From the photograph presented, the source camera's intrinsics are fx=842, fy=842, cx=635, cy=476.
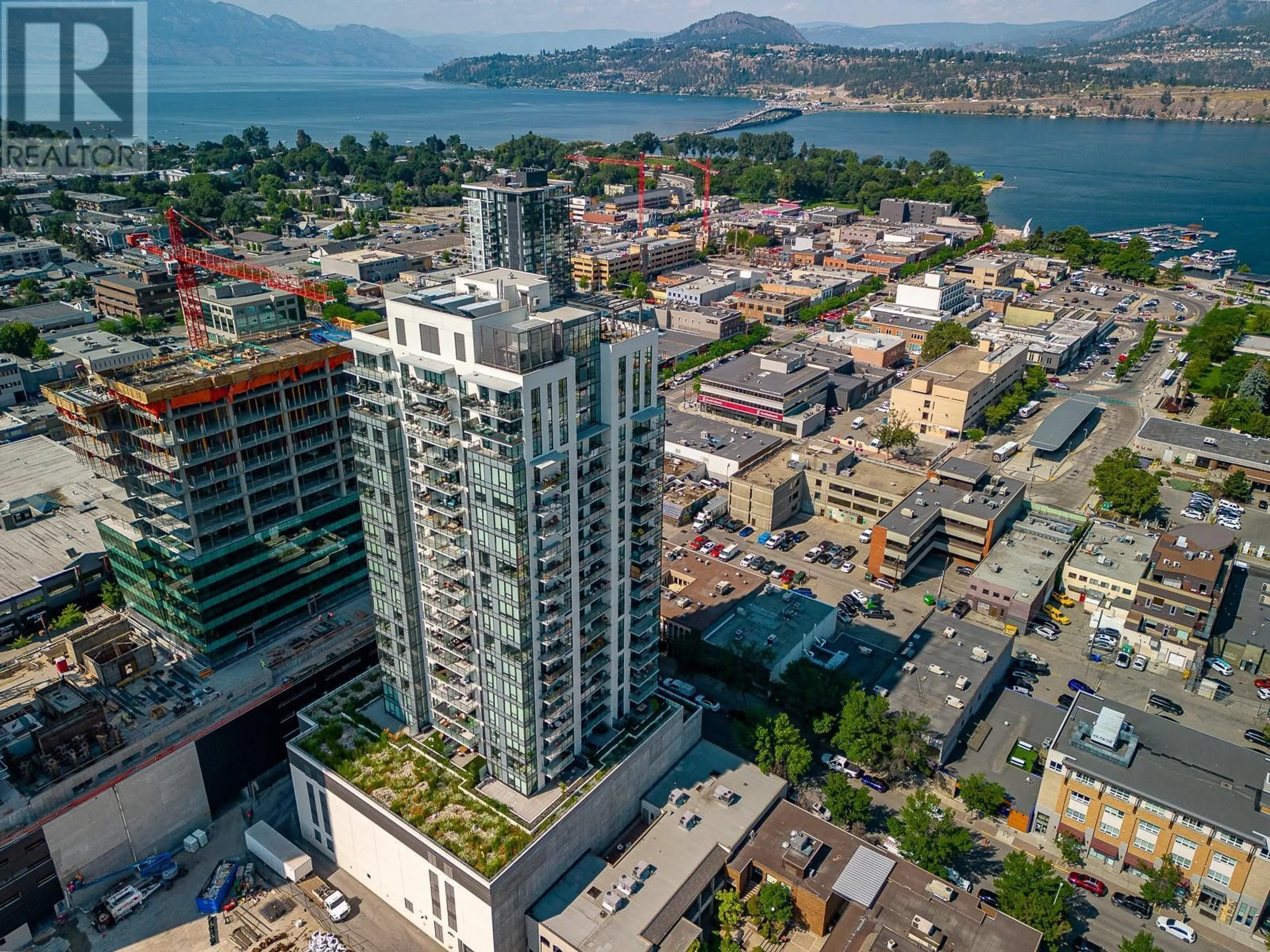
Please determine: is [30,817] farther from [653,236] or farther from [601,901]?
[653,236]

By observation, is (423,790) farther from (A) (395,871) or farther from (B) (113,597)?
(B) (113,597)

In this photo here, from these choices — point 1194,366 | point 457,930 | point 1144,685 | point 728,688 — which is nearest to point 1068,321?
point 1194,366

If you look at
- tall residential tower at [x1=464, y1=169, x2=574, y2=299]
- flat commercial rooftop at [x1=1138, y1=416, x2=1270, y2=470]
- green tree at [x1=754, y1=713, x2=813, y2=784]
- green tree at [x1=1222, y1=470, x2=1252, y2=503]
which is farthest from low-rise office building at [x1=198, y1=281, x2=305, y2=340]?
flat commercial rooftop at [x1=1138, y1=416, x2=1270, y2=470]

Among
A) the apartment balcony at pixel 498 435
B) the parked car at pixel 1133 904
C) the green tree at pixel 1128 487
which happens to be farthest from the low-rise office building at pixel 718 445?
the parked car at pixel 1133 904

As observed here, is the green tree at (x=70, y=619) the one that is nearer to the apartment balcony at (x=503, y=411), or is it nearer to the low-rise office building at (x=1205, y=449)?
the apartment balcony at (x=503, y=411)

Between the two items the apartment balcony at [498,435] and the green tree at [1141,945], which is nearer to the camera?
the apartment balcony at [498,435]

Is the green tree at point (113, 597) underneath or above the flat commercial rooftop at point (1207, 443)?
underneath

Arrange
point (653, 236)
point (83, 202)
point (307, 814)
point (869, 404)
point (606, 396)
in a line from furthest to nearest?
1. point (83, 202)
2. point (653, 236)
3. point (869, 404)
4. point (307, 814)
5. point (606, 396)

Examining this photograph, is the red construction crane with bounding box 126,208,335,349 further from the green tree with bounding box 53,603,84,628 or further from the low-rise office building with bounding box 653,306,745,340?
the low-rise office building with bounding box 653,306,745,340
